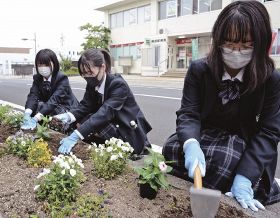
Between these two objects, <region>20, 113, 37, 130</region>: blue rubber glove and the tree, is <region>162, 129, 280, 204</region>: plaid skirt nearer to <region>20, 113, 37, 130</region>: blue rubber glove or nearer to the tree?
<region>20, 113, 37, 130</region>: blue rubber glove

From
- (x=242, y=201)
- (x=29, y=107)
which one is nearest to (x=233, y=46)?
(x=242, y=201)

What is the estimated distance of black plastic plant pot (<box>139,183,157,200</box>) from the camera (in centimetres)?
193

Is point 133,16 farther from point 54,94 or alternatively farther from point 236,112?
point 236,112

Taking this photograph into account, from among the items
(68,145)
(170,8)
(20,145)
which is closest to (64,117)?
(68,145)

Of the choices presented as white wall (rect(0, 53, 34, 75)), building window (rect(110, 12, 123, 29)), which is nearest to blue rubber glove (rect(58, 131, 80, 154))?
building window (rect(110, 12, 123, 29))

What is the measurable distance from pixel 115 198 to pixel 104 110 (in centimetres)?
110

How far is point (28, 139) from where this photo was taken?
2682mm

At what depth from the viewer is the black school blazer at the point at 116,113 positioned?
290cm

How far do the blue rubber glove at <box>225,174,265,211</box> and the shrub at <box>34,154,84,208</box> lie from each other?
2.92 ft

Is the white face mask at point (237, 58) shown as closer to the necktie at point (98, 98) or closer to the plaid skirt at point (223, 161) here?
the plaid skirt at point (223, 161)

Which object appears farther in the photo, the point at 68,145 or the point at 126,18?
the point at 126,18

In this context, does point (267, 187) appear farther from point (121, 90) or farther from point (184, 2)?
point (184, 2)

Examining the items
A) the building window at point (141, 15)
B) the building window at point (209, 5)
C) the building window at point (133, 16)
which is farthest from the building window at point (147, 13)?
the building window at point (209, 5)

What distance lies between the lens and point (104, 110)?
293 centimetres
